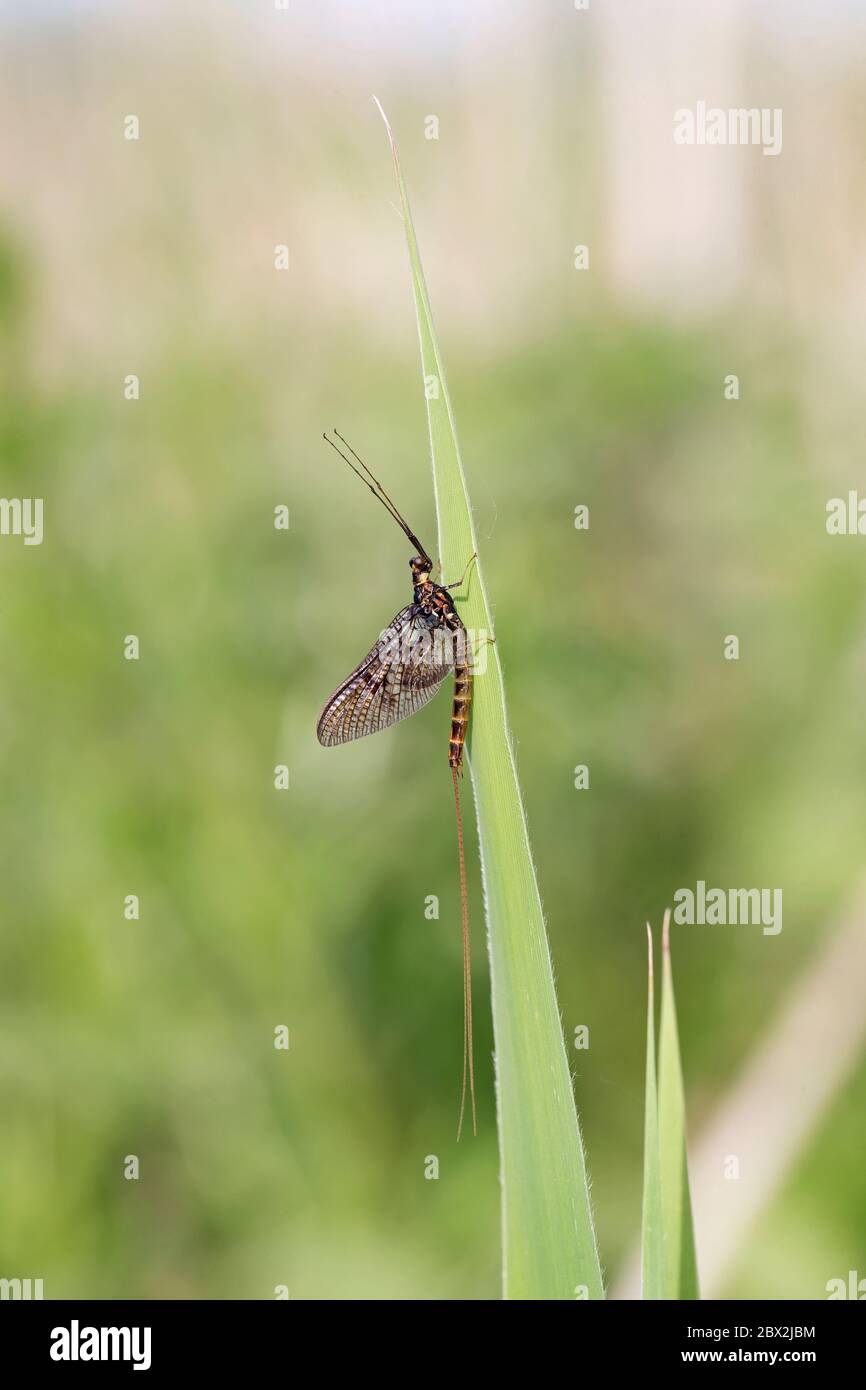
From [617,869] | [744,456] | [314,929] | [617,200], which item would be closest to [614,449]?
[744,456]

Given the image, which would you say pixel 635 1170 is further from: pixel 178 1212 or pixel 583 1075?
pixel 178 1212

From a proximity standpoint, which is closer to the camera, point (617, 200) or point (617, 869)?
point (617, 869)

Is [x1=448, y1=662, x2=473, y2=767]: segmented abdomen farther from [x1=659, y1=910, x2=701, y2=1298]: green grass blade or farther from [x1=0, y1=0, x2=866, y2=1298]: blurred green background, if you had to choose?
[x1=0, y1=0, x2=866, y2=1298]: blurred green background

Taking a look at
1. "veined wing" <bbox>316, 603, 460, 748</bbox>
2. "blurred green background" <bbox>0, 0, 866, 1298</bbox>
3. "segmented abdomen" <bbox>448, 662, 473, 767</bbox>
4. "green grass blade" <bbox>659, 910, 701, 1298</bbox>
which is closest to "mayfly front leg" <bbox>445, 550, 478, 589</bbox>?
"segmented abdomen" <bbox>448, 662, 473, 767</bbox>

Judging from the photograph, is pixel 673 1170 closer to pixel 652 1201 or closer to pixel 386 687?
pixel 652 1201

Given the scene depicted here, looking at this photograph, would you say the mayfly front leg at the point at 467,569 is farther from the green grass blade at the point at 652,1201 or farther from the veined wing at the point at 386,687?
Result: the green grass blade at the point at 652,1201

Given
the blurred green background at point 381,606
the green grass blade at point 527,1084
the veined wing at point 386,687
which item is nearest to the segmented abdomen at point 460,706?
the veined wing at point 386,687
